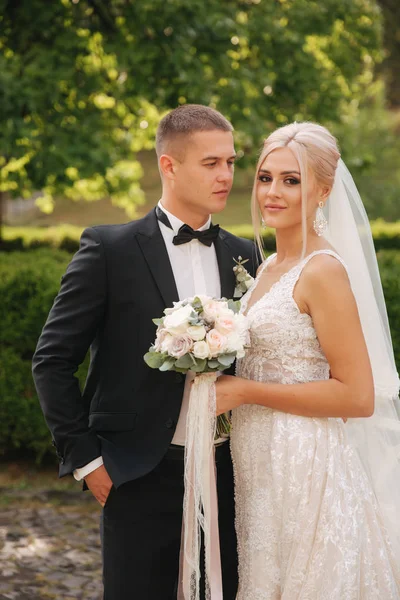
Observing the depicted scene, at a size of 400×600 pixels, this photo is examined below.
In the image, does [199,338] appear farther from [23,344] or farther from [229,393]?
[23,344]

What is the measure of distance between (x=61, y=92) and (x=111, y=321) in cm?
591

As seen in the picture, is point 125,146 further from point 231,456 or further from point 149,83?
point 231,456

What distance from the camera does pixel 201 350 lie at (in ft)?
8.98

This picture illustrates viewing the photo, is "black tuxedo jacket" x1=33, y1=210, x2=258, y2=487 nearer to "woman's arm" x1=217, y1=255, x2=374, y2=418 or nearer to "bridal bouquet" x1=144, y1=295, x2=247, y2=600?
"bridal bouquet" x1=144, y1=295, x2=247, y2=600

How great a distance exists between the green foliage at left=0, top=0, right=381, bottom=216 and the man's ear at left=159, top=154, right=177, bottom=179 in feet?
15.5

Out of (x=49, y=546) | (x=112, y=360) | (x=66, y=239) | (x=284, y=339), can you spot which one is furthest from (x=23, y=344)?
(x=66, y=239)

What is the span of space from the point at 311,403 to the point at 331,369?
0.49 feet

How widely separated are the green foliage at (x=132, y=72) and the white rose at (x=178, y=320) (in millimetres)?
5348

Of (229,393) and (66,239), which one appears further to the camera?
(66,239)

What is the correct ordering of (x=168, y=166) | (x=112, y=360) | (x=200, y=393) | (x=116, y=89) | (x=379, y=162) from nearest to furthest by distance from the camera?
(x=200, y=393)
(x=112, y=360)
(x=168, y=166)
(x=116, y=89)
(x=379, y=162)

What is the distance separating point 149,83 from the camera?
8.66 metres

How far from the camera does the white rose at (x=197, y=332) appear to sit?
2738mm

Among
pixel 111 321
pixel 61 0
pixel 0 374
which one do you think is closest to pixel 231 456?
pixel 111 321

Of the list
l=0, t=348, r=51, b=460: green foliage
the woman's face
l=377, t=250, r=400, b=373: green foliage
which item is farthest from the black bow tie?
l=0, t=348, r=51, b=460: green foliage
